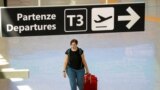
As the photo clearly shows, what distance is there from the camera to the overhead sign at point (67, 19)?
507 centimetres

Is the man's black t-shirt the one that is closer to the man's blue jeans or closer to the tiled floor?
the man's blue jeans

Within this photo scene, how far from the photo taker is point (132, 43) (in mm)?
16359

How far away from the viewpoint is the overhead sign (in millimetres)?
5066

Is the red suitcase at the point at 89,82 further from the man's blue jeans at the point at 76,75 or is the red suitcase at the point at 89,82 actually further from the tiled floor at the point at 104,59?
the tiled floor at the point at 104,59

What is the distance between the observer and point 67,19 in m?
5.18

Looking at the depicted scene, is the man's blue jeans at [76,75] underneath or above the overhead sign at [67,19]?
underneath

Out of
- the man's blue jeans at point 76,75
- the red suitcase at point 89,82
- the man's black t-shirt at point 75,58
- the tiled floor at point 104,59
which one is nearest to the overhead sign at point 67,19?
the man's black t-shirt at point 75,58

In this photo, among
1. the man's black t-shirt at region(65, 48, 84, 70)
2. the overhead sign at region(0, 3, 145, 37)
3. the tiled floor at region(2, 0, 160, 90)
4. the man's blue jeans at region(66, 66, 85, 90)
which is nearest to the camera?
the overhead sign at region(0, 3, 145, 37)

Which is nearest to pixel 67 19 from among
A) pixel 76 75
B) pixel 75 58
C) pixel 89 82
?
pixel 75 58

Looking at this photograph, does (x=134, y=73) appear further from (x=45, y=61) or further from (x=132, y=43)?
(x=132, y=43)

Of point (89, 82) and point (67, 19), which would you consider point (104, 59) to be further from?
point (67, 19)

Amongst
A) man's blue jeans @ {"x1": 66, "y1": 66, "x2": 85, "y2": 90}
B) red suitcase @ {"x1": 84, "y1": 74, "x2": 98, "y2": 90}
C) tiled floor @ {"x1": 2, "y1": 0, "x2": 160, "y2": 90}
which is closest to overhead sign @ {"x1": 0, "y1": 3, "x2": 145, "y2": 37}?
man's blue jeans @ {"x1": 66, "y1": 66, "x2": 85, "y2": 90}

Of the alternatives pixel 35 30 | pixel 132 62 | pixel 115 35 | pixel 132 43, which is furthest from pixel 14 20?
pixel 115 35

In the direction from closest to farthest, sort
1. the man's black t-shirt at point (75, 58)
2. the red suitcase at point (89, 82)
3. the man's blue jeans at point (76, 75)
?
1. the man's black t-shirt at point (75, 58)
2. the man's blue jeans at point (76, 75)
3. the red suitcase at point (89, 82)
